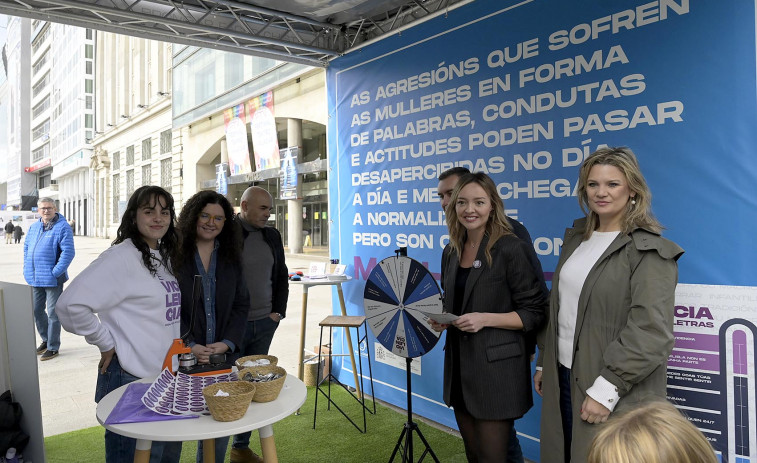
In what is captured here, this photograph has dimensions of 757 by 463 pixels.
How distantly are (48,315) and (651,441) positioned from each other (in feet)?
20.9

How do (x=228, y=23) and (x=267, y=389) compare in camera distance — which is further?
(x=228, y=23)

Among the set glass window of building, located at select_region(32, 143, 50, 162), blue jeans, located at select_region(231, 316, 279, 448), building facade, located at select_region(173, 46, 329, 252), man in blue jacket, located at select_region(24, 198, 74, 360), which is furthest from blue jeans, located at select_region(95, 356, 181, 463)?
glass window of building, located at select_region(32, 143, 50, 162)

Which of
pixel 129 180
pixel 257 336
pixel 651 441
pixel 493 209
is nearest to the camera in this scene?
pixel 651 441

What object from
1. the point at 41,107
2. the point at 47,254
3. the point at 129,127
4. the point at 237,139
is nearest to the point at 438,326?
the point at 47,254

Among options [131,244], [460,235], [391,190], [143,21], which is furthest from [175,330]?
[143,21]

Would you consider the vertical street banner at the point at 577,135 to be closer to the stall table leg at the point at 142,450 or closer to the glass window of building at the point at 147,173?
the stall table leg at the point at 142,450

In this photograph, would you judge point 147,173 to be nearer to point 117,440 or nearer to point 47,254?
point 47,254

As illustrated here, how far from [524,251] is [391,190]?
6.71 feet

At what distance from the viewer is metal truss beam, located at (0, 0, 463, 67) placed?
3203mm

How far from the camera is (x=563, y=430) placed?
5.77 feet

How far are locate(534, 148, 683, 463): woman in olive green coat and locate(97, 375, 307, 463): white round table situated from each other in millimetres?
930

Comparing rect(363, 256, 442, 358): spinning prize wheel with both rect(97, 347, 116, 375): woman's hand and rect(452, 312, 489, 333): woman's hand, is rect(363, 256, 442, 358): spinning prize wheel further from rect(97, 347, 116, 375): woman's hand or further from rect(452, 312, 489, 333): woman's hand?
rect(97, 347, 116, 375): woman's hand

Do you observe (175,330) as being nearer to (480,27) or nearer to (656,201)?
(656,201)

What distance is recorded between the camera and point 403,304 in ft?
7.65
